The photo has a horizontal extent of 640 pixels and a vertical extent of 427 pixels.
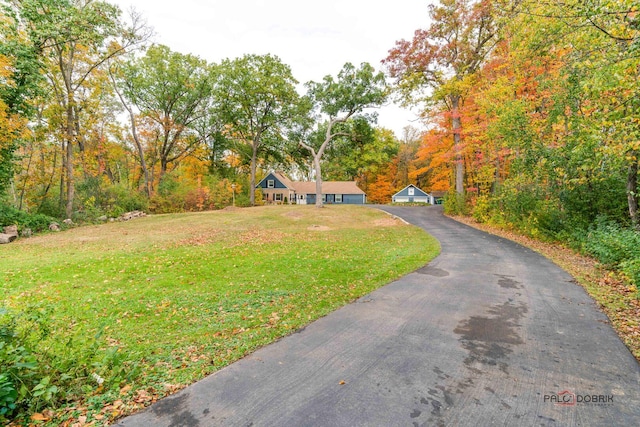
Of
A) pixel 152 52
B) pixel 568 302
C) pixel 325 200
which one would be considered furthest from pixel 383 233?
pixel 325 200

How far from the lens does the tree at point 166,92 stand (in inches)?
952

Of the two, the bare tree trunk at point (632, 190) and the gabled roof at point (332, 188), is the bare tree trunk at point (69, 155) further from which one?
the gabled roof at point (332, 188)

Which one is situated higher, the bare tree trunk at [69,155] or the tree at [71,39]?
the tree at [71,39]

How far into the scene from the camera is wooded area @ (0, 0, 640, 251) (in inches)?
295

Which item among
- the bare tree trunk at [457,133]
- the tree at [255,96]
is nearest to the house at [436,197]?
the bare tree trunk at [457,133]

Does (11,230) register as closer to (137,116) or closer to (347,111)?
(137,116)

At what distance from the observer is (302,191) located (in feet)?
150

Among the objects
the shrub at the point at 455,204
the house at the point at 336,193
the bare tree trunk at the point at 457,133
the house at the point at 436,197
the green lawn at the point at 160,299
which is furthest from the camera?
the house at the point at 336,193

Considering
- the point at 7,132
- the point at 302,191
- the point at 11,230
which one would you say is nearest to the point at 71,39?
the point at 7,132

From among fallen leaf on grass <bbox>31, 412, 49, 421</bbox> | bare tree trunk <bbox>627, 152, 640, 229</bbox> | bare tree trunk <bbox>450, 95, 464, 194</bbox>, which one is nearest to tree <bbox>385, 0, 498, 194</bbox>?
bare tree trunk <bbox>450, 95, 464, 194</bbox>

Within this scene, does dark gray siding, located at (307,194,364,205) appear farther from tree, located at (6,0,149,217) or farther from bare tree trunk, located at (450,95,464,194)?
tree, located at (6,0,149,217)

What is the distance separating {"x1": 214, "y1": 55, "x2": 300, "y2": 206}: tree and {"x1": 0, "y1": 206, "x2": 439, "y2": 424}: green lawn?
18956 millimetres

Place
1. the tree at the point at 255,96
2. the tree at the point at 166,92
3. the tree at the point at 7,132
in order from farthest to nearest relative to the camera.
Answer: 1. the tree at the point at 255,96
2. the tree at the point at 166,92
3. the tree at the point at 7,132

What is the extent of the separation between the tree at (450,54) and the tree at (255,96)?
10.4 m
